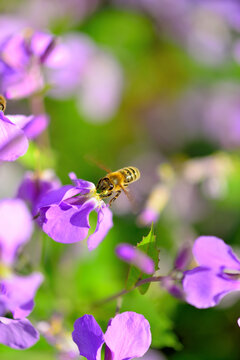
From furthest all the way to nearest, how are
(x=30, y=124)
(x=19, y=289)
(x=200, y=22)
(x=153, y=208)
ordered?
1. (x=200, y=22)
2. (x=153, y=208)
3. (x=30, y=124)
4. (x=19, y=289)

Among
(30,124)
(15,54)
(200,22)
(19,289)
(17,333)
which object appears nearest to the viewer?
(19,289)

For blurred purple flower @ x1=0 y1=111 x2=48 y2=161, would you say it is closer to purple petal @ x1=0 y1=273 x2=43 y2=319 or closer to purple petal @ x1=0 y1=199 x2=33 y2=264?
purple petal @ x1=0 y1=199 x2=33 y2=264

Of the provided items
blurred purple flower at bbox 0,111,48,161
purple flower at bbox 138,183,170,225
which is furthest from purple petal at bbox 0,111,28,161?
purple flower at bbox 138,183,170,225

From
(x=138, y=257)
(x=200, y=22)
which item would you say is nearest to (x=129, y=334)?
(x=138, y=257)

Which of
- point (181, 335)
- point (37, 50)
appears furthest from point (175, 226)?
point (37, 50)

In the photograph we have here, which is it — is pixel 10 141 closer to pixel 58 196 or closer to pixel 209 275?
pixel 58 196

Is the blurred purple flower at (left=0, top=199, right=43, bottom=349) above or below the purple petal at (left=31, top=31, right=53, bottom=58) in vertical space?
Answer: below
